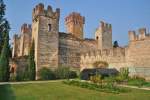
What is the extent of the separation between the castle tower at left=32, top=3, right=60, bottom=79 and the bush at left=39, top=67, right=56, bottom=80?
→ 0.89 meters

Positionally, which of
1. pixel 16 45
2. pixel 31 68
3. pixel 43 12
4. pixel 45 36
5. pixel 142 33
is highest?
pixel 43 12

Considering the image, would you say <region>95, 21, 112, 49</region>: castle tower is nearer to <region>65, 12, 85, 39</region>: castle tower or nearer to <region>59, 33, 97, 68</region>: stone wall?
<region>65, 12, 85, 39</region>: castle tower

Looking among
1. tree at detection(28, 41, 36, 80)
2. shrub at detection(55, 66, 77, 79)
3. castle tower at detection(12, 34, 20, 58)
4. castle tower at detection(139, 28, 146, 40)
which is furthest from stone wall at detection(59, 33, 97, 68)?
castle tower at detection(12, 34, 20, 58)

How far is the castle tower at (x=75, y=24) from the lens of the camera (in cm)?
4067

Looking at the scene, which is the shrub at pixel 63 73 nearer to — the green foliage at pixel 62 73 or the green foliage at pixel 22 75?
the green foliage at pixel 62 73

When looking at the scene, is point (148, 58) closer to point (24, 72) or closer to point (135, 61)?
point (135, 61)

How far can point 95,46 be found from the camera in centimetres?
3647

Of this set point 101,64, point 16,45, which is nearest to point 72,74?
point 101,64

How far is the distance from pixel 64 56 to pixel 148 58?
11.7 metres

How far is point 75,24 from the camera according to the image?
4094 centimetres

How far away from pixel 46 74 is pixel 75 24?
15.6 meters

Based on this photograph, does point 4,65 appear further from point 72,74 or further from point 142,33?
point 142,33

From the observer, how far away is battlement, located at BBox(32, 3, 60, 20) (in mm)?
30272

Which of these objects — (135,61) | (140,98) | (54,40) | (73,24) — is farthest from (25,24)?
(140,98)
